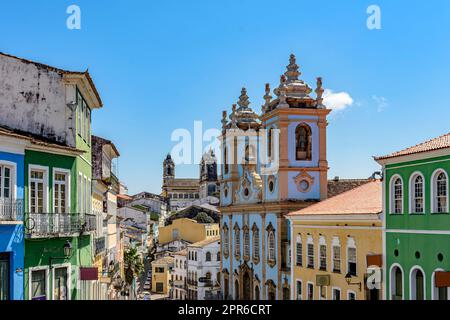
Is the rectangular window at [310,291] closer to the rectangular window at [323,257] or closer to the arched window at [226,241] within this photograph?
the rectangular window at [323,257]

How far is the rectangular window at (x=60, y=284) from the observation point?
19.9 m

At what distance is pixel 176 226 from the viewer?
94938mm

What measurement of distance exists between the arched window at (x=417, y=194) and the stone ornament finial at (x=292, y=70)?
21883 mm

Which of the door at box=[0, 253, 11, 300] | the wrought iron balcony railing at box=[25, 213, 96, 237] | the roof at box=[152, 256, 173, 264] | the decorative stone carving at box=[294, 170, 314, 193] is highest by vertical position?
the decorative stone carving at box=[294, 170, 314, 193]

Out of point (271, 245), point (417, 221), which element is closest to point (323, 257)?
point (417, 221)

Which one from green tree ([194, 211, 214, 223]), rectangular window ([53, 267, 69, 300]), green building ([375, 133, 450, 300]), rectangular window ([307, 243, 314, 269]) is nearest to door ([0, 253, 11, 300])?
rectangular window ([53, 267, 69, 300])

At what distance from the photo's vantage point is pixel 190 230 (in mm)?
94125

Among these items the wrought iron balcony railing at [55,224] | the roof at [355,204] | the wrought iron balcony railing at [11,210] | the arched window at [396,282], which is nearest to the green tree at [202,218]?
the roof at [355,204]

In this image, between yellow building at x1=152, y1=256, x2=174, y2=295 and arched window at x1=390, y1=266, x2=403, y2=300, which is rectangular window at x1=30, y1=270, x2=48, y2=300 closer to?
arched window at x1=390, y1=266, x2=403, y2=300

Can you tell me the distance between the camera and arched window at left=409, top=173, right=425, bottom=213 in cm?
2348

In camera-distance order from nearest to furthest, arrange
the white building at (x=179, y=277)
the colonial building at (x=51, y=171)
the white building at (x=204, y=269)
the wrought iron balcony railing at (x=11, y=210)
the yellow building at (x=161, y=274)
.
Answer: the wrought iron balcony railing at (x=11, y=210) → the colonial building at (x=51, y=171) → the white building at (x=204, y=269) → the white building at (x=179, y=277) → the yellow building at (x=161, y=274)

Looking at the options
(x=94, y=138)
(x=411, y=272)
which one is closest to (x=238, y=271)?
(x=94, y=138)
